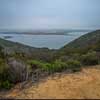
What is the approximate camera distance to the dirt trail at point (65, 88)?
4873mm

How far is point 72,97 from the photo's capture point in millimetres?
4777

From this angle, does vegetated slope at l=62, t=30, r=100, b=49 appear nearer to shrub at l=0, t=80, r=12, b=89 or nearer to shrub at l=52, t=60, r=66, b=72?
shrub at l=52, t=60, r=66, b=72

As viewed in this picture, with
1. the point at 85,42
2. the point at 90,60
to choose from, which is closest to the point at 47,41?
the point at 85,42

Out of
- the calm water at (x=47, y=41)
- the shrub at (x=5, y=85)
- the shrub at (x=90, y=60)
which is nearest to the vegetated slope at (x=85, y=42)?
the calm water at (x=47, y=41)

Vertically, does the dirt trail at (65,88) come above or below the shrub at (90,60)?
below

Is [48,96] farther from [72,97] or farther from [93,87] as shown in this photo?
[93,87]

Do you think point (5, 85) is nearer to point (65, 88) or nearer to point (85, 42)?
point (65, 88)

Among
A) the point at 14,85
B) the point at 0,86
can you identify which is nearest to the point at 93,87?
the point at 14,85

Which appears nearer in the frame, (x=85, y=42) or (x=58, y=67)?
(x=58, y=67)

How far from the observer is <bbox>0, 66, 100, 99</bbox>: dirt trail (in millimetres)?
4873

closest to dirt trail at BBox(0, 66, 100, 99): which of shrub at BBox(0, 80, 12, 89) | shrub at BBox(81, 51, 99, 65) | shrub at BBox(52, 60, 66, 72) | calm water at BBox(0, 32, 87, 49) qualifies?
shrub at BBox(0, 80, 12, 89)

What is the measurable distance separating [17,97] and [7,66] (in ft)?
4.11

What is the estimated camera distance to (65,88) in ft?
17.6

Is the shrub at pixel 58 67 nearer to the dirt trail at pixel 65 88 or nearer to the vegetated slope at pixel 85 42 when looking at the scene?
the dirt trail at pixel 65 88
